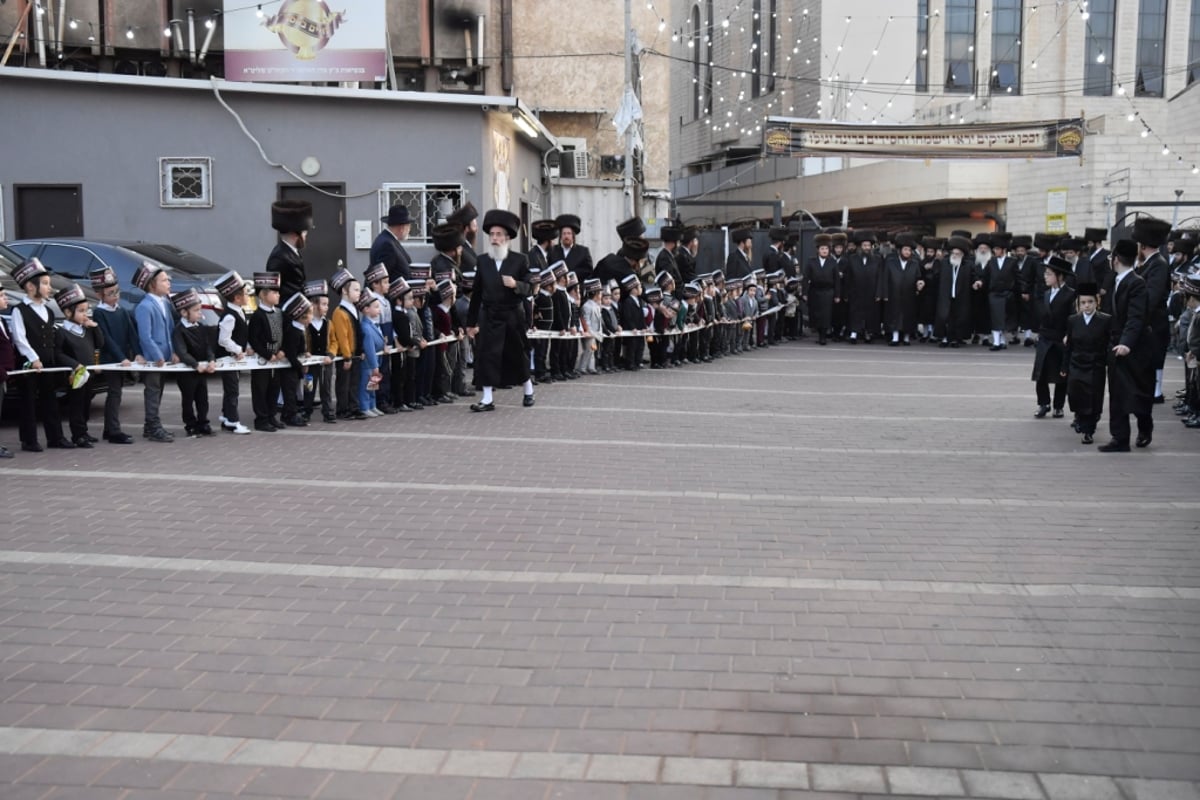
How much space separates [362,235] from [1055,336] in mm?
10832

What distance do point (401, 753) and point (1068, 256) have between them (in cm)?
1777

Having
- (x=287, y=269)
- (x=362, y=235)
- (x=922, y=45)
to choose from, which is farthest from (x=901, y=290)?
(x=922, y=45)

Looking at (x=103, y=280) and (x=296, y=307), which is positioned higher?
(x=103, y=280)

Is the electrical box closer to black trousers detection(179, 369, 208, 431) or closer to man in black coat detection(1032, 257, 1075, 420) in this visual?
black trousers detection(179, 369, 208, 431)

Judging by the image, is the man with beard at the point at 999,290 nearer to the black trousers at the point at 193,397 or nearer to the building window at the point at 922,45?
the black trousers at the point at 193,397

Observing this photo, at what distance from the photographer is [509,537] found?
753 centimetres

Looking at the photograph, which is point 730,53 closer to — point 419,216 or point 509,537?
point 419,216

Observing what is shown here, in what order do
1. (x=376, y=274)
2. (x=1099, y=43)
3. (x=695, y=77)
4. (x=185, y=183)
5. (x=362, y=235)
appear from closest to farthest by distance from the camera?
(x=376, y=274), (x=185, y=183), (x=362, y=235), (x=1099, y=43), (x=695, y=77)

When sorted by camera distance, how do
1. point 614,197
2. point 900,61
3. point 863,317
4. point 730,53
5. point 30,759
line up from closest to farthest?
1. point 30,759
2. point 863,317
3. point 614,197
4. point 900,61
5. point 730,53

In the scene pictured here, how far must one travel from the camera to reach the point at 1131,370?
36.6ft

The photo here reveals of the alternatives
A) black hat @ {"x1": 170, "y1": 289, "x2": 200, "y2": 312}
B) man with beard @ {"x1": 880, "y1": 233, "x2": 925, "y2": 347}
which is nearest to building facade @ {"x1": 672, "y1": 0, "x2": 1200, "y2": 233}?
man with beard @ {"x1": 880, "y1": 233, "x2": 925, "y2": 347}

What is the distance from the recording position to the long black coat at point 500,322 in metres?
13.6

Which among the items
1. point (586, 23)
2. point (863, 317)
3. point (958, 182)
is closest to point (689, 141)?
point (958, 182)

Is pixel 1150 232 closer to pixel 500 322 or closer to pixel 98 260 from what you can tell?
pixel 500 322
